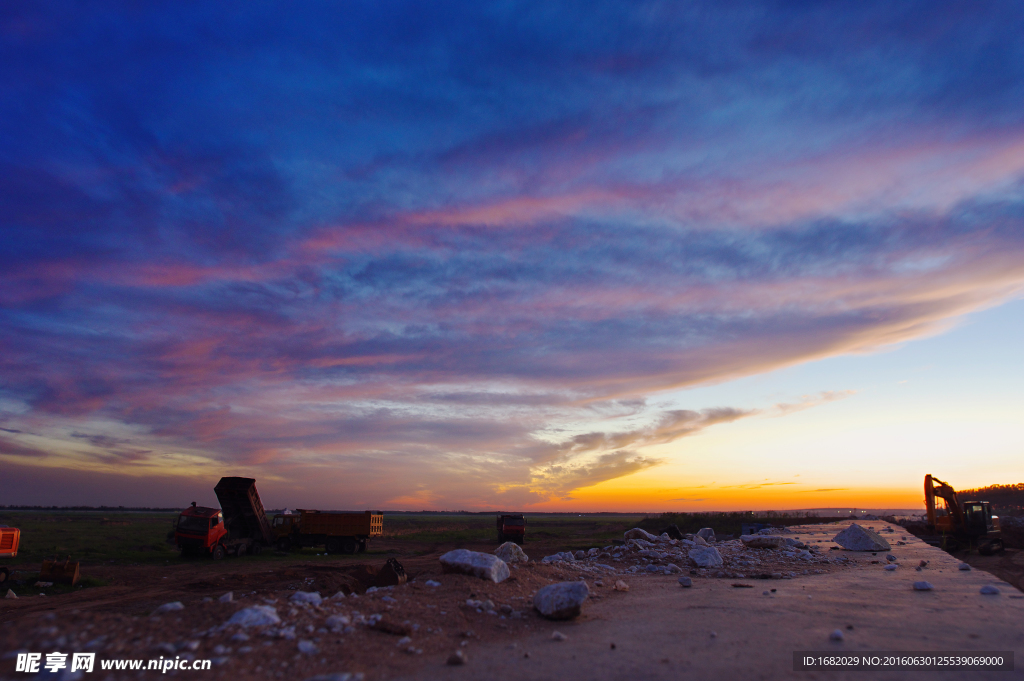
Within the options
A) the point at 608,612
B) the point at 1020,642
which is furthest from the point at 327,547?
the point at 1020,642

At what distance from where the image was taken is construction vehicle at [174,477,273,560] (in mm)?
28859

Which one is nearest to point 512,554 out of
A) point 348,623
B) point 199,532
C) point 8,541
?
point 348,623

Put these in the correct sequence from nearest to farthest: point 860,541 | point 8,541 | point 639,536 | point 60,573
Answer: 1. point 60,573
2. point 8,541
3. point 639,536
4. point 860,541

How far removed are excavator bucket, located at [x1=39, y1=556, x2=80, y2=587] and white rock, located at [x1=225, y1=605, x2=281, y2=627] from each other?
17.4 meters

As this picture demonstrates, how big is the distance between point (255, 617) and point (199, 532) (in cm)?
2455

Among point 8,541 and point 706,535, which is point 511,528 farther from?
point 8,541

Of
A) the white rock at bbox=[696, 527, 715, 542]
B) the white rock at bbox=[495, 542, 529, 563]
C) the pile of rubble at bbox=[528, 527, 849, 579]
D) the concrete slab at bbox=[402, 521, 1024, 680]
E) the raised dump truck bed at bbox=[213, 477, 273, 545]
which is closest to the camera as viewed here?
A: the concrete slab at bbox=[402, 521, 1024, 680]

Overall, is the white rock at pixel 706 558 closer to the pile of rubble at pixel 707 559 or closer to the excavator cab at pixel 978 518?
the pile of rubble at pixel 707 559

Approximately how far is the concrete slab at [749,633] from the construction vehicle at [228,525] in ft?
80.2

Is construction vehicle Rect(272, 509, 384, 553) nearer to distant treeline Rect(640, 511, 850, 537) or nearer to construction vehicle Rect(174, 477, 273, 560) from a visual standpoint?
construction vehicle Rect(174, 477, 273, 560)

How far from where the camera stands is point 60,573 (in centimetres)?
2034

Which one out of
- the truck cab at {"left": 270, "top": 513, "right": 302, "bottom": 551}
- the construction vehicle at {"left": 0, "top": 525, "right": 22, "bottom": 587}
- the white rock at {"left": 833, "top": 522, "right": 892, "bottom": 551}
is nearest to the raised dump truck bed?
the truck cab at {"left": 270, "top": 513, "right": 302, "bottom": 551}

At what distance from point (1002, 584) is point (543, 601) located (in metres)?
14.6

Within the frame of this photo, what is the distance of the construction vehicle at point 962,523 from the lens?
28578mm
